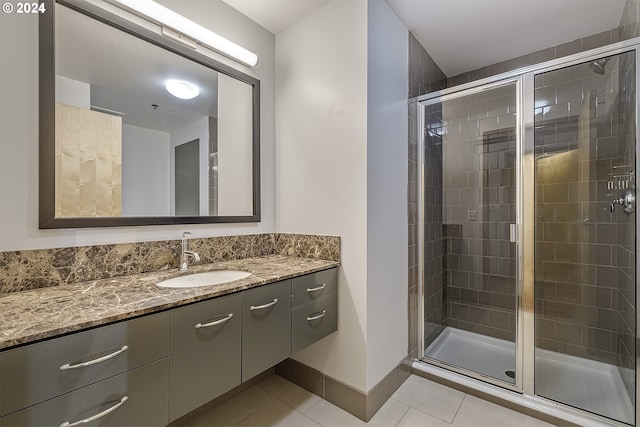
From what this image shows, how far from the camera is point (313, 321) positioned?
5.16 ft

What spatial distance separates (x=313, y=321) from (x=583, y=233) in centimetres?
217

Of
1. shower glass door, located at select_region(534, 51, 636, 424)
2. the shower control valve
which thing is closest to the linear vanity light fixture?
shower glass door, located at select_region(534, 51, 636, 424)

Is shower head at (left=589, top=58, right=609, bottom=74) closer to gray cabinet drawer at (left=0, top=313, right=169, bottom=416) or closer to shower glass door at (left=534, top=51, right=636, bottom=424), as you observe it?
shower glass door at (left=534, top=51, right=636, bottom=424)

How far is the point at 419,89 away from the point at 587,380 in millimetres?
2405

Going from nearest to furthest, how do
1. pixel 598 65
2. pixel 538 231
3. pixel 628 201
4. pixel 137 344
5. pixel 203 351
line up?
pixel 137 344 → pixel 203 351 → pixel 628 201 → pixel 598 65 → pixel 538 231

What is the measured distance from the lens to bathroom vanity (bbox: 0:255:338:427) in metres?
0.74

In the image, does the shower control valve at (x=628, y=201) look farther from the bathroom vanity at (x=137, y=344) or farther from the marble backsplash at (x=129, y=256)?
the bathroom vanity at (x=137, y=344)

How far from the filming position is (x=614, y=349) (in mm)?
1978

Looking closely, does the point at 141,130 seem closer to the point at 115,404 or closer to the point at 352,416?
the point at 115,404

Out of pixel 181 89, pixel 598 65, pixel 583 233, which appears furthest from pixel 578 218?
pixel 181 89

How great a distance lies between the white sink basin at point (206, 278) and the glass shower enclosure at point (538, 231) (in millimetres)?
1456

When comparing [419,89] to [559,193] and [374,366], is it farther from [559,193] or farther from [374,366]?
[374,366]

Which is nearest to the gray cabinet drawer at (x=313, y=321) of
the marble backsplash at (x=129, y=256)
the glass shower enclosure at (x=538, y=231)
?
the marble backsplash at (x=129, y=256)

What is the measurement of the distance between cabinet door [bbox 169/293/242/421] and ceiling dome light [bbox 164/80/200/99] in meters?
1.20
